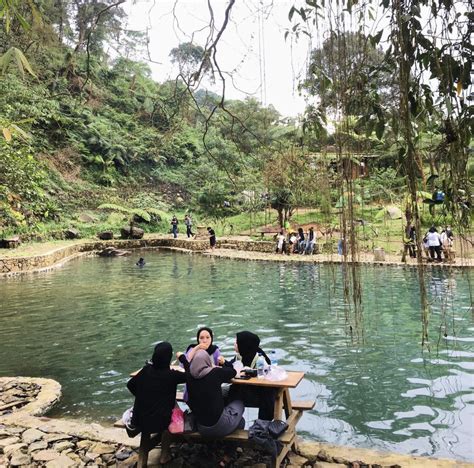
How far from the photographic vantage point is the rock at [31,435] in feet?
13.0

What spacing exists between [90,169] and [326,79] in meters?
27.8

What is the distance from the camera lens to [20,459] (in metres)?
3.61

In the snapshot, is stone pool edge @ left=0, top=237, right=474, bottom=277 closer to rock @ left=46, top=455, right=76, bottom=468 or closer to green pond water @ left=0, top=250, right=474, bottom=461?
green pond water @ left=0, top=250, right=474, bottom=461

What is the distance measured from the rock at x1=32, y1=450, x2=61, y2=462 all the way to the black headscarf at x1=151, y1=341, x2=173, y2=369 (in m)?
1.07

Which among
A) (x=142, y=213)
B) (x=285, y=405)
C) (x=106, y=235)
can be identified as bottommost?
(x=285, y=405)

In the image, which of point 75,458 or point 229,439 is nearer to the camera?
point 229,439

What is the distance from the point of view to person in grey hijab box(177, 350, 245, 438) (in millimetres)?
3363

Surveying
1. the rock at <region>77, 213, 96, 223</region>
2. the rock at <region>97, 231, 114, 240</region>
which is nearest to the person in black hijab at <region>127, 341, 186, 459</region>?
the rock at <region>97, 231, 114, 240</region>

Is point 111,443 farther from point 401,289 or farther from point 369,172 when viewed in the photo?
point 401,289

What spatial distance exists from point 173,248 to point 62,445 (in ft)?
58.4

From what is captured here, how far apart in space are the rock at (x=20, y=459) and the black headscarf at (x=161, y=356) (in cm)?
119

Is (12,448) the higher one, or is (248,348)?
(248,348)

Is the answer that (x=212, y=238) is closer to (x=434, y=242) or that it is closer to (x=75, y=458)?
(x=434, y=242)

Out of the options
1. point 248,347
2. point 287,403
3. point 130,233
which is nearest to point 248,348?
point 248,347
